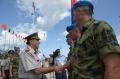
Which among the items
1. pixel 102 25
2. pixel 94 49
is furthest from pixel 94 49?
pixel 102 25

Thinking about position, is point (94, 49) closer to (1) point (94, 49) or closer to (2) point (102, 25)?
(1) point (94, 49)

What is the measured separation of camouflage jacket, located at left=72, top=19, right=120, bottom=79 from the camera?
118 inches

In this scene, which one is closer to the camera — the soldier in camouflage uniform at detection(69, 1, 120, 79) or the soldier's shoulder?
the soldier in camouflage uniform at detection(69, 1, 120, 79)

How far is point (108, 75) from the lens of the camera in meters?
2.88

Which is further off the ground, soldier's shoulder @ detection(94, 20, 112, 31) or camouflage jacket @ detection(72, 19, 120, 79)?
soldier's shoulder @ detection(94, 20, 112, 31)

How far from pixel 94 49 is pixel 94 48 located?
1 centimetres

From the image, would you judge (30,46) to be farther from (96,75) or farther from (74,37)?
(96,75)

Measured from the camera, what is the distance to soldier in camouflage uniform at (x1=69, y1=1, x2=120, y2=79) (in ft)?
9.52

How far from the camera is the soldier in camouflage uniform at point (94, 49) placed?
2.90 metres

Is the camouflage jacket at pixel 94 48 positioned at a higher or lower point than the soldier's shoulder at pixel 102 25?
lower

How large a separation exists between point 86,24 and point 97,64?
0.42 metres

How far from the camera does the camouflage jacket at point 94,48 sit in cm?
298

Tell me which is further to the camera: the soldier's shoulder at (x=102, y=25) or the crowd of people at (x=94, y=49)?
the soldier's shoulder at (x=102, y=25)

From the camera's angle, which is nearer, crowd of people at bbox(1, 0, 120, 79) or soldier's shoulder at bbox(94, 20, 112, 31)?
crowd of people at bbox(1, 0, 120, 79)
